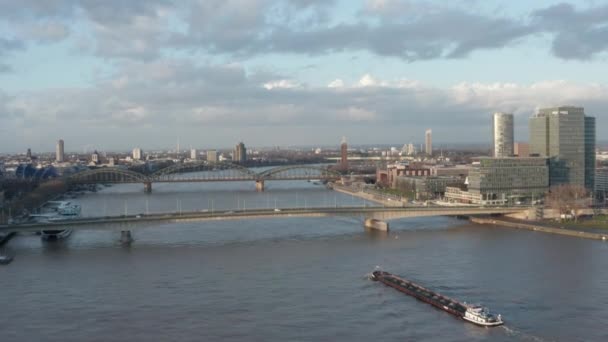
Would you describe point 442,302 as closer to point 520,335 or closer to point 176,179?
point 520,335

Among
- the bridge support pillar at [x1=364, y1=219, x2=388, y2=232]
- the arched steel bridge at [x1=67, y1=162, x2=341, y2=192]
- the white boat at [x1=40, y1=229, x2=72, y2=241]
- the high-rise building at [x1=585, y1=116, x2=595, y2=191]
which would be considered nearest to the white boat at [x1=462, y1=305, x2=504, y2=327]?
the bridge support pillar at [x1=364, y1=219, x2=388, y2=232]

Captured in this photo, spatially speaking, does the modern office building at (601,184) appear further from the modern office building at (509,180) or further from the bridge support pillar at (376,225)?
the bridge support pillar at (376,225)

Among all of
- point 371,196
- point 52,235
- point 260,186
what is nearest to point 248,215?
point 52,235

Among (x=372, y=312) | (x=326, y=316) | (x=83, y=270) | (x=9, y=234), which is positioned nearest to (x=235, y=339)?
(x=326, y=316)

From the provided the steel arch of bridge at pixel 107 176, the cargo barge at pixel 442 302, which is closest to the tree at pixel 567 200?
the cargo barge at pixel 442 302

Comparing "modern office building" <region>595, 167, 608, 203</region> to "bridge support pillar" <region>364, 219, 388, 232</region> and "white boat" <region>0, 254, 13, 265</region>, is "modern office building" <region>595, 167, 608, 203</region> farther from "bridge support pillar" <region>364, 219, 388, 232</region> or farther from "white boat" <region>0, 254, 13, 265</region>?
"white boat" <region>0, 254, 13, 265</region>

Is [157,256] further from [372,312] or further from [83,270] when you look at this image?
[372,312]
